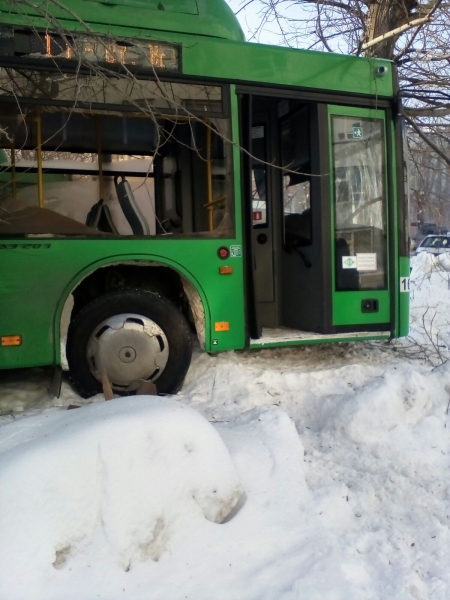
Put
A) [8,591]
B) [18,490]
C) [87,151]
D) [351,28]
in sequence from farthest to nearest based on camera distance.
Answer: [351,28]
[87,151]
[18,490]
[8,591]

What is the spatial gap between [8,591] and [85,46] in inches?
146

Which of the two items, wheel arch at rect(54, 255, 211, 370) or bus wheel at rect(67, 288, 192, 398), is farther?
bus wheel at rect(67, 288, 192, 398)

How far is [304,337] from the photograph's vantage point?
529cm

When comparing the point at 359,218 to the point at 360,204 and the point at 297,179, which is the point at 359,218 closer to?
the point at 360,204

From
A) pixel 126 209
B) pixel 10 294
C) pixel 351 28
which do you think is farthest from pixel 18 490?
pixel 351 28

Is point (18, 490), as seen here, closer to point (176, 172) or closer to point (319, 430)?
point (319, 430)

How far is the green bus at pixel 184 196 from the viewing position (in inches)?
170

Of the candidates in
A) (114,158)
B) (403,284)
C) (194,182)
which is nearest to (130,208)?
(194,182)

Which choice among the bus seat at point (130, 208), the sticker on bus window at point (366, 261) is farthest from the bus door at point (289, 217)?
the bus seat at point (130, 208)

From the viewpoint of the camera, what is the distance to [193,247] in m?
4.77

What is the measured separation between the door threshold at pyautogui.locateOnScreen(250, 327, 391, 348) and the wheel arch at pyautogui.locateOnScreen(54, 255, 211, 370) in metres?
0.52

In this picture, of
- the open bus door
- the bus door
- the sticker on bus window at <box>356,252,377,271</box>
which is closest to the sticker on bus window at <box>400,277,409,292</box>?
the open bus door

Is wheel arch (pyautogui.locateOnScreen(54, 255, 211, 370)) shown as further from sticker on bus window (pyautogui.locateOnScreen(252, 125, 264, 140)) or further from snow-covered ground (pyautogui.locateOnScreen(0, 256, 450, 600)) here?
sticker on bus window (pyautogui.locateOnScreen(252, 125, 264, 140))

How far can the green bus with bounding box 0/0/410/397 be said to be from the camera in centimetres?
432
